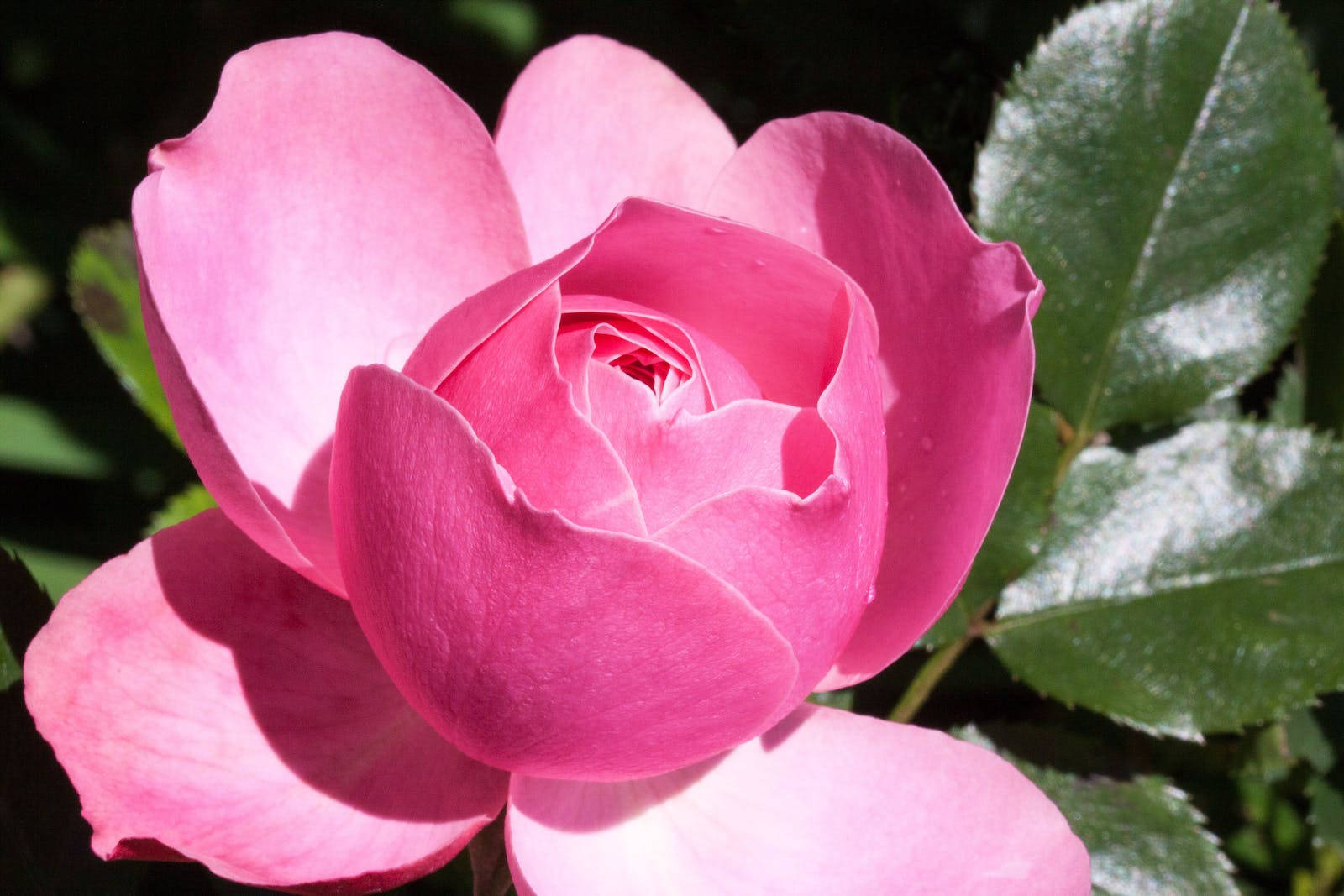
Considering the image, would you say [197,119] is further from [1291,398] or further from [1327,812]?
[1327,812]

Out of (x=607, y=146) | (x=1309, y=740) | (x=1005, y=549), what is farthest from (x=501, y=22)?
(x=1309, y=740)

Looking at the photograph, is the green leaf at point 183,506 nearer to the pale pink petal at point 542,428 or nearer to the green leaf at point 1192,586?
the pale pink petal at point 542,428

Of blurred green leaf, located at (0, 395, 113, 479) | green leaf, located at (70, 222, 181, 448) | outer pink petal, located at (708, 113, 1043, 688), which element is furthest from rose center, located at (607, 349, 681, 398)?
blurred green leaf, located at (0, 395, 113, 479)

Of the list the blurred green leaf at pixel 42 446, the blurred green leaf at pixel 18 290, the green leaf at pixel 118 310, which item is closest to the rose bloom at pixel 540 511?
the green leaf at pixel 118 310

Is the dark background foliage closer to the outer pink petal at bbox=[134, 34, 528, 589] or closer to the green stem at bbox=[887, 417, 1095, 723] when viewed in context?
the green stem at bbox=[887, 417, 1095, 723]

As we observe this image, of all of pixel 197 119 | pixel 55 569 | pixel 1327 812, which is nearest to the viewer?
pixel 1327 812
